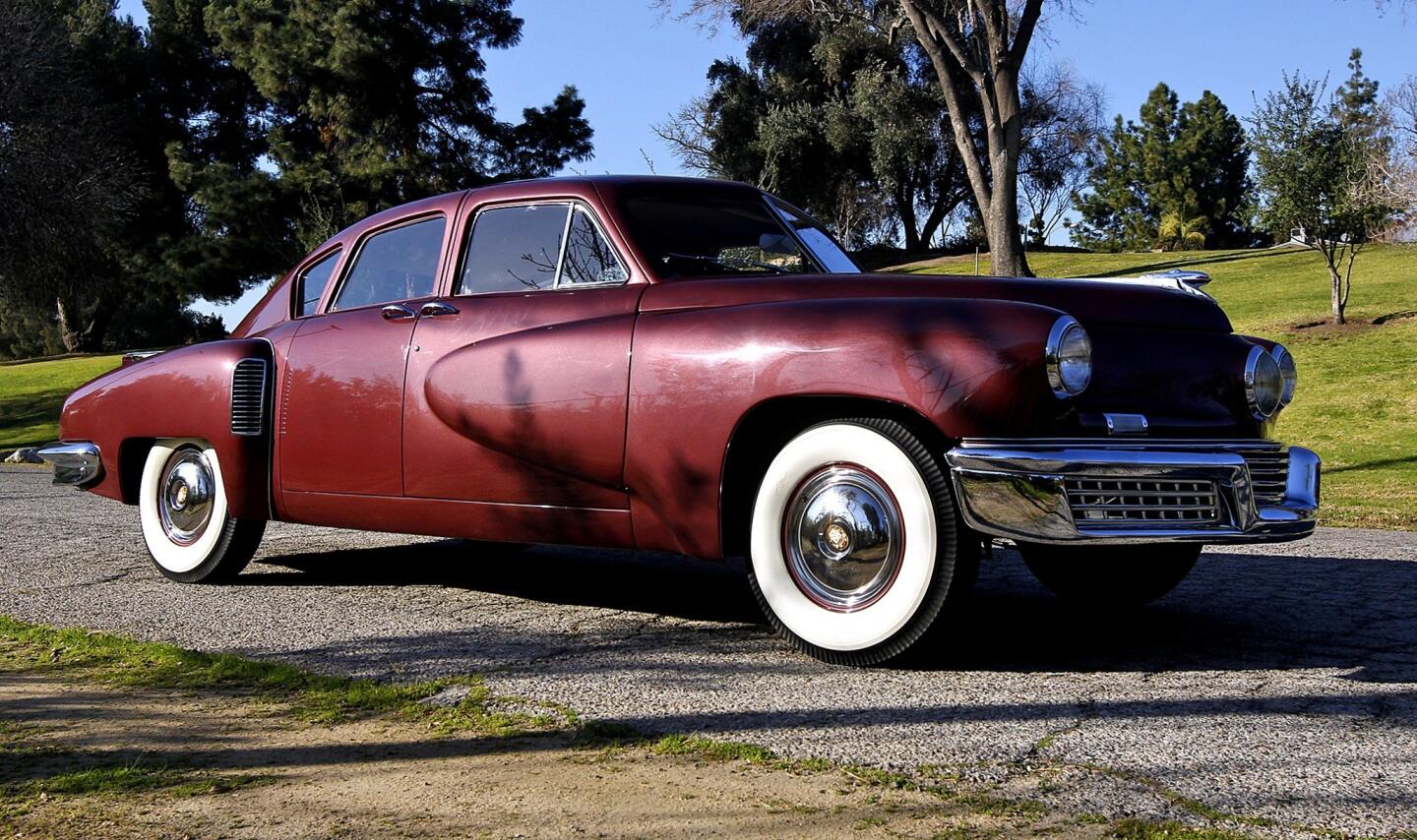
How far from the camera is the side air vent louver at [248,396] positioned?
5.55 m

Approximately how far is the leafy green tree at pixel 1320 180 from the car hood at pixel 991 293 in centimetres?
2060

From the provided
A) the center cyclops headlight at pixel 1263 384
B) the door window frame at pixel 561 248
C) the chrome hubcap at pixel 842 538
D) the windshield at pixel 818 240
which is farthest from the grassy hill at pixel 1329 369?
the door window frame at pixel 561 248

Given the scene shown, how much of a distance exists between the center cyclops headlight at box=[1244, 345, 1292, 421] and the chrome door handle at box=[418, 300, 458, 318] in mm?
2829

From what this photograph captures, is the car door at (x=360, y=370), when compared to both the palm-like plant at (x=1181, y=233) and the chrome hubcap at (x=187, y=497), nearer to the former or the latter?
the chrome hubcap at (x=187, y=497)

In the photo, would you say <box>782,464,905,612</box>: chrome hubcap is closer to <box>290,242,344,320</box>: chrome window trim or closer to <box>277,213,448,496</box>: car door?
<box>277,213,448,496</box>: car door

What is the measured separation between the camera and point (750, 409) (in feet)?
12.9

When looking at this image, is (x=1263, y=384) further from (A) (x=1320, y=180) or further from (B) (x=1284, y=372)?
(A) (x=1320, y=180)

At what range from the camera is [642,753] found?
9.86 ft

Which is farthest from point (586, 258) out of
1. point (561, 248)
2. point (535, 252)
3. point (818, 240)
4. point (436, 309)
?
point (818, 240)

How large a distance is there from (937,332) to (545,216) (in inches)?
73.6

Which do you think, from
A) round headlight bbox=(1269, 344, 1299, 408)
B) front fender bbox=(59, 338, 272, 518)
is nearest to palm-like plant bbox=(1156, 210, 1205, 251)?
round headlight bbox=(1269, 344, 1299, 408)

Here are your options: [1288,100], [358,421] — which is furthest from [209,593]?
[1288,100]

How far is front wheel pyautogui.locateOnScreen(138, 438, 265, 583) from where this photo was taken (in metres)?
5.77

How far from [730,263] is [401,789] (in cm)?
247
